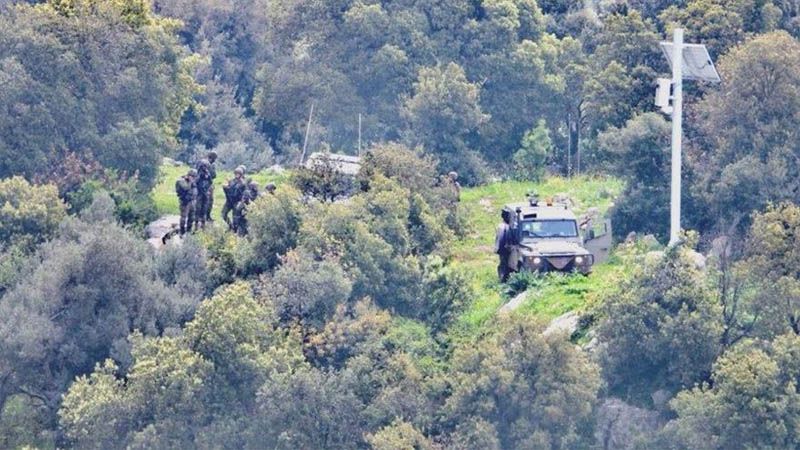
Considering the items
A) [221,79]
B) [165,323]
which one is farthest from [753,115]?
[221,79]

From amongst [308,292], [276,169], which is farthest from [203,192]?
[276,169]

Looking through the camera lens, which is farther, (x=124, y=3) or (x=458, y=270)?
(x=124, y=3)

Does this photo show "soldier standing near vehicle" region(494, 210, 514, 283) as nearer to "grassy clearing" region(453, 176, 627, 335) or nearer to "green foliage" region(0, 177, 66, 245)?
"grassy clearing" region(453, 176, 627, 335)

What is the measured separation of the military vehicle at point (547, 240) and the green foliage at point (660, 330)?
2.89 m

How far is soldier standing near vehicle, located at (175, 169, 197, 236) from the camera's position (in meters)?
56.8

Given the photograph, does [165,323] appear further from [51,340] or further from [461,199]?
[461,199]

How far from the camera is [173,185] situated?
217ft

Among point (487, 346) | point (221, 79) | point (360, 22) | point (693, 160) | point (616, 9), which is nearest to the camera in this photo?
point (487, 346)

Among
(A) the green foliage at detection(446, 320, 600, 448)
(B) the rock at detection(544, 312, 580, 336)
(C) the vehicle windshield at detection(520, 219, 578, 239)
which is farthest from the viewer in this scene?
(C) the vehicle windshield at detection(520, 219, 578, 239)

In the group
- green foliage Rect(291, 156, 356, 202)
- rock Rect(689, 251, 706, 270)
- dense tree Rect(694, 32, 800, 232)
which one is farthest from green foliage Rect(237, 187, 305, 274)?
dense tree Rect(694, 32, 800, 232)

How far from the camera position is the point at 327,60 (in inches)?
2758

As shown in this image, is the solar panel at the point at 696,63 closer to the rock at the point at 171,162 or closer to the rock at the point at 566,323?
the rock at the point at 566,323

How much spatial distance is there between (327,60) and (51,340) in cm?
2006

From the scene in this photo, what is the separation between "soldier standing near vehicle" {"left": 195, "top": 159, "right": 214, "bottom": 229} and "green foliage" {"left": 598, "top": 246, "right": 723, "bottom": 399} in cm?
1160
